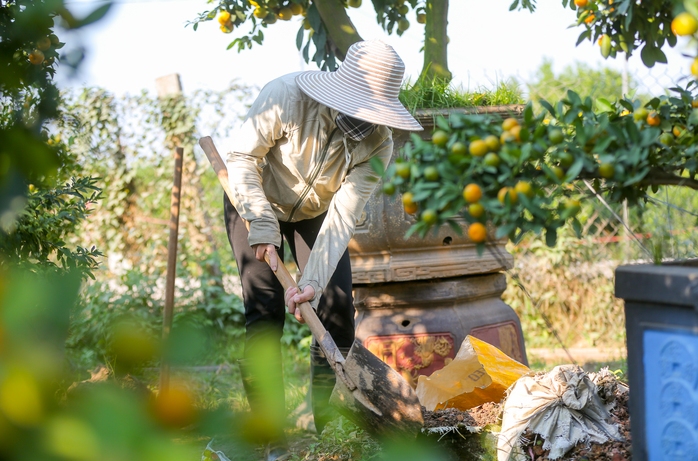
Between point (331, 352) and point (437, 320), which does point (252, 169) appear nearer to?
point (331, 352)

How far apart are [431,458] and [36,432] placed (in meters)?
0.23

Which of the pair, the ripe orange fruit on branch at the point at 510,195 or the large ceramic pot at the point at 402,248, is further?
the large ceramic pot at the point at 402,248

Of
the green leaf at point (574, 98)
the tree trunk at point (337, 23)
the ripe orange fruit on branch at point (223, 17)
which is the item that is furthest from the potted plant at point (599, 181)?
the ripe orange fruit on branch at point (223, 17)

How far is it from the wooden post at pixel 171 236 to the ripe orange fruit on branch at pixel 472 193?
0.54 m

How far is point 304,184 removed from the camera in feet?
8.07

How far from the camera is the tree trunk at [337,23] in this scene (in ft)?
10.2

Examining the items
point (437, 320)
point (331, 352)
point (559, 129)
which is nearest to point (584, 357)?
point (437, 320)

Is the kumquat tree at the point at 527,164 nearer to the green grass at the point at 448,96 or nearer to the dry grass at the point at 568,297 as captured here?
the green grass at the point at 448,96

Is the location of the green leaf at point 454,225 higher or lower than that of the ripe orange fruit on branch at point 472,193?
lower

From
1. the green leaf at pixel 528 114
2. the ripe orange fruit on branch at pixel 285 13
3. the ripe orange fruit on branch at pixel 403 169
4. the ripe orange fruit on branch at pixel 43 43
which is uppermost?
the ripe orange fruit on branch at pixel 285 13

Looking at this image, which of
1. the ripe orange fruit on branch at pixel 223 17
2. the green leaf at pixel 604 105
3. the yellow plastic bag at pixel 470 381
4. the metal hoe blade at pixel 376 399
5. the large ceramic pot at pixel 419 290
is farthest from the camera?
the ripe orange fruit on branch at pixel 223 17

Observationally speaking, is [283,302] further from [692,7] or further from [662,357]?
[692,7]

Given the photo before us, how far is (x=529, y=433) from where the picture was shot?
201 cm

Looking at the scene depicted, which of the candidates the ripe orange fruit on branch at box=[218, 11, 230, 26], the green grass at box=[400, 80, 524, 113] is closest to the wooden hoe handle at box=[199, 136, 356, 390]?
the green grass at box=[400, 80, 524, 113]
